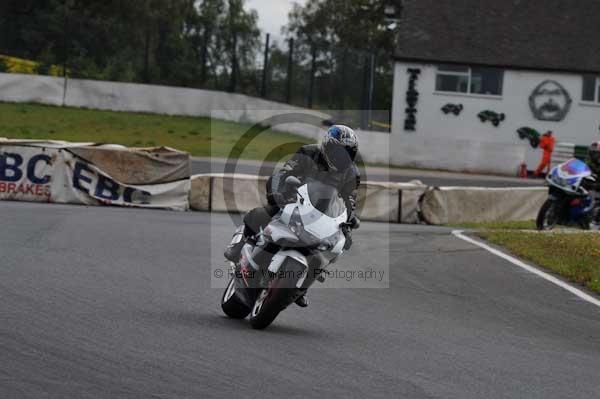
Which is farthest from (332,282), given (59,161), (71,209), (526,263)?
(59,161)

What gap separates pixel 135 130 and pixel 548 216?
19857mm

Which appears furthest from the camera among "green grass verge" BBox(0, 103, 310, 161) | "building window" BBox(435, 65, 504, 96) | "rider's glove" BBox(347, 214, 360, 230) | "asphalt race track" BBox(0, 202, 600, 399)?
"building window" BBox(435, 65, 504, 96)

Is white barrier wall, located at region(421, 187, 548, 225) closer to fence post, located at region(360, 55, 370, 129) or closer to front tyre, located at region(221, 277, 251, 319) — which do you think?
front tyre, located at region(221, 277, 251, 319)

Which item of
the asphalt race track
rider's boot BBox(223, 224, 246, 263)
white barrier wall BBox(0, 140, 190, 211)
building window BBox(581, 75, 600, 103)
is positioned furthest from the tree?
rider's boot BBox(223, 224, 246, 263)

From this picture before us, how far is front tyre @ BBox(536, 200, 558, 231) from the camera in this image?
18.5 m

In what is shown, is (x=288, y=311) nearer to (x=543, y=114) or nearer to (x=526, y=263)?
(x=526, y=263)

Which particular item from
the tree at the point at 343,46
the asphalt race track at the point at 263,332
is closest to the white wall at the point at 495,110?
the tree at the point at 343,46

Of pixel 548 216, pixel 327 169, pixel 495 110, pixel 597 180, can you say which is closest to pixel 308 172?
pixel 327 169

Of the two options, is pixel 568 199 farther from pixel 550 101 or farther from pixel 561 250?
pixel 550 101

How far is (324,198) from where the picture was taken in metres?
7.97

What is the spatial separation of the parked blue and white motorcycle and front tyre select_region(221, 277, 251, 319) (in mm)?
10661

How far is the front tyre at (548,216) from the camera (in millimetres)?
18484

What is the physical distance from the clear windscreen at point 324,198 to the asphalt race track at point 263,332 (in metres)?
0.94

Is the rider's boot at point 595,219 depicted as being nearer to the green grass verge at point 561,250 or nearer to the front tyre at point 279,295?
the green grass verge at point 561,250
